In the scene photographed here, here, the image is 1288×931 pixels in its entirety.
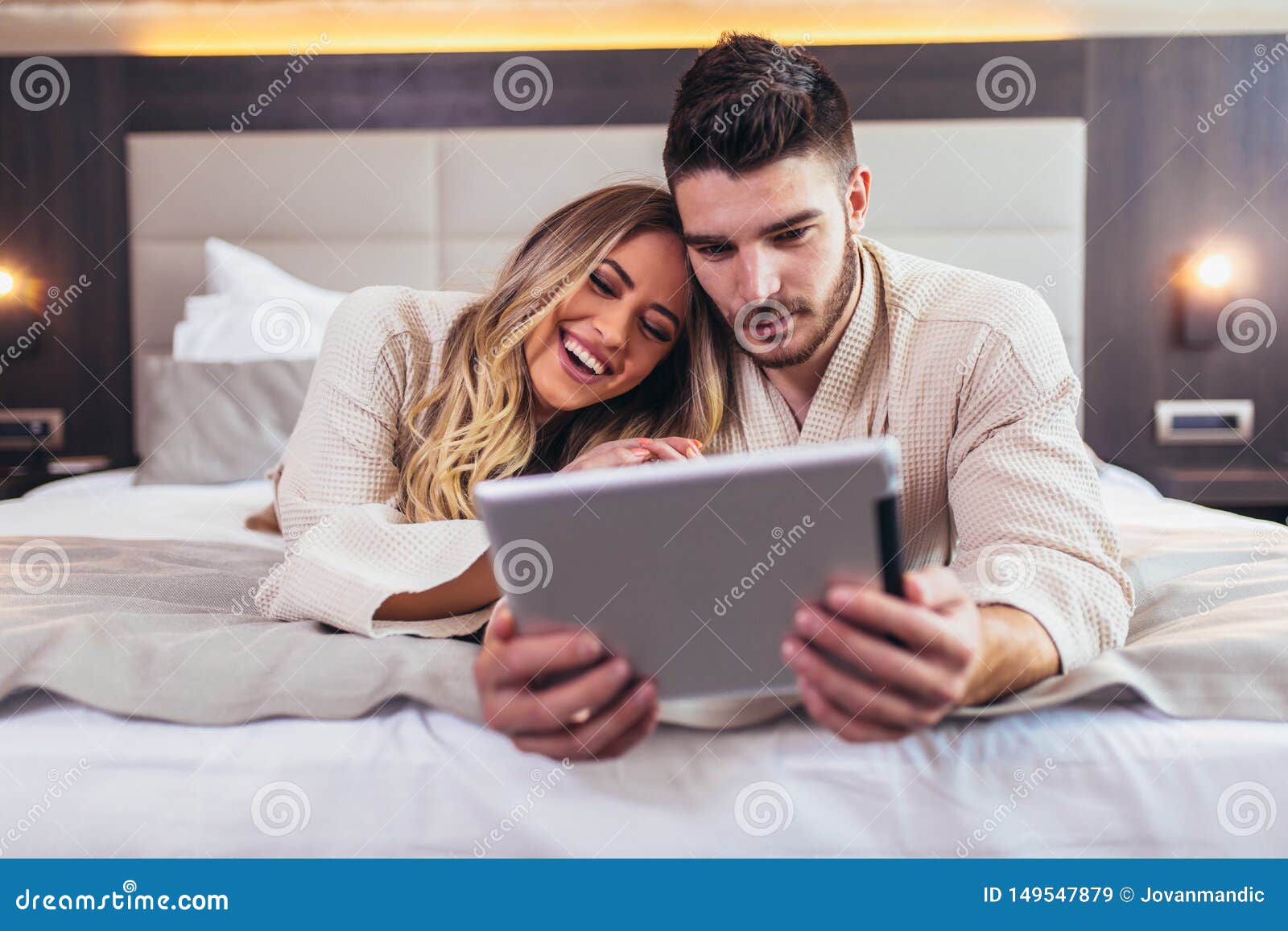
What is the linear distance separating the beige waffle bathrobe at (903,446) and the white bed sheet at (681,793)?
8 centimetres

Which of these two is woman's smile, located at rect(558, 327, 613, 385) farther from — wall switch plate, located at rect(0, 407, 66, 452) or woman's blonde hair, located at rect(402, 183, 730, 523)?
wall switch plate, located at rect(0, 407, 66, 452)

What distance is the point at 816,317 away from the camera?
1358 mm

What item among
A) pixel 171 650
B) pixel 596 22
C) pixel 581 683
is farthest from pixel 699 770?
pixel 596 22

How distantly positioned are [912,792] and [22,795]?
852 mm

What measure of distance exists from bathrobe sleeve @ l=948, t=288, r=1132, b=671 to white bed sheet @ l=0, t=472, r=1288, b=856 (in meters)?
0.11

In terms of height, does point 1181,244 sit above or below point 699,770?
above

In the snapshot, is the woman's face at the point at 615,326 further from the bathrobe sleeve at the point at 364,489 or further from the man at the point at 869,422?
the bathrobe sleeve at the point at 364,489

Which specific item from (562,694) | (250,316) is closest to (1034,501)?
(562,694)

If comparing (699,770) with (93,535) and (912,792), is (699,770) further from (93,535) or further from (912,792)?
(93,535)

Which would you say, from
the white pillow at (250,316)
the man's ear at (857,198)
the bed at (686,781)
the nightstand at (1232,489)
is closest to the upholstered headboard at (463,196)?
the white pillow at (250,316)

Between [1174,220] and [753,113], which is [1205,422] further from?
[753,113]

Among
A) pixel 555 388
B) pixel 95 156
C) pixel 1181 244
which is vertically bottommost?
pixel 555 388

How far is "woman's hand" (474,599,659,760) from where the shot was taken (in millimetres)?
864

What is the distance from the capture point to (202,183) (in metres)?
3.07
